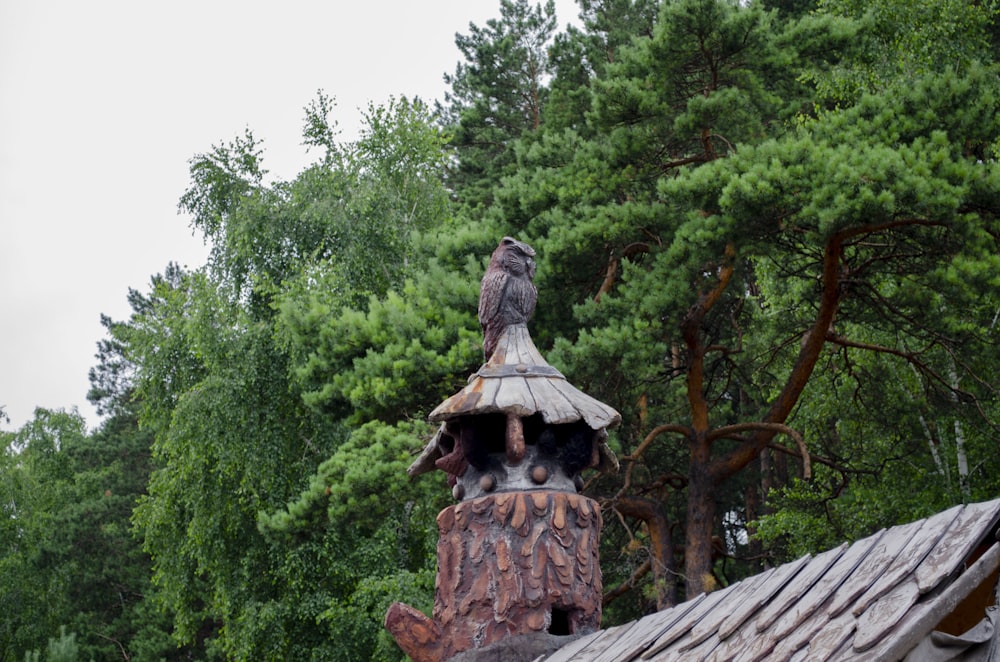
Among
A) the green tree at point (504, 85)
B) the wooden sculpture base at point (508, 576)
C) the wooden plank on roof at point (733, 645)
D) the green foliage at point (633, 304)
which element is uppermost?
the green tree at point (504, 85)

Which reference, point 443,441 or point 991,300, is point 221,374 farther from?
point 443,441

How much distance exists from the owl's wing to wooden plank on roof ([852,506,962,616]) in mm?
2934

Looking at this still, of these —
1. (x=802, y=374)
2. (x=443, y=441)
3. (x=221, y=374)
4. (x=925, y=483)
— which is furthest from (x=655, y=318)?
(x=221, y=374)

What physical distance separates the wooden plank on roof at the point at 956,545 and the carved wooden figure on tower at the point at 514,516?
2307 millimetres

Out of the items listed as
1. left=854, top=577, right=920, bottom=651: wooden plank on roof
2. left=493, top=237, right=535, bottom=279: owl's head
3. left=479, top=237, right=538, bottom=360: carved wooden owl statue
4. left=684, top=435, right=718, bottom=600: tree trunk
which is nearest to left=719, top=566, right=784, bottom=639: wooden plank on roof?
left=854, top=577, right=920, bottom=651: wooden plank on roof

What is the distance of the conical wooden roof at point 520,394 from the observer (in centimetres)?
536

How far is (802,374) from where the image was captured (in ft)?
45.2

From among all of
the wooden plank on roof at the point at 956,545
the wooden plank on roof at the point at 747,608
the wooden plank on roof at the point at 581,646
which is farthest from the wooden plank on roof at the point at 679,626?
the wooden plank on roof at the point at 956,545

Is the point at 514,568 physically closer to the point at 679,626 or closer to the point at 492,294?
the point at 679,626

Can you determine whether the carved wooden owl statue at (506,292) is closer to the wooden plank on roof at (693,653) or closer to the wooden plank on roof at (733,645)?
the wooden plank on roof at (693,653)

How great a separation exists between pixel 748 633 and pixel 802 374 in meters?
10.6

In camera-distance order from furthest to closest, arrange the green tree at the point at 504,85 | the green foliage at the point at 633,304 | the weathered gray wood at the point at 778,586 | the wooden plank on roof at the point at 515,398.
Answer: the green tree at the point at 504,85, the green foliage at the point at 633,304, the wooden plank on roof at the point at 515,398, the weathered gray wood at the point at 778,586

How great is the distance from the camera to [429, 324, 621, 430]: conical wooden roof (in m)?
5.36

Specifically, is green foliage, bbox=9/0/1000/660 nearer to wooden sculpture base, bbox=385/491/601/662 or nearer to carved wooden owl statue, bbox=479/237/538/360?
carved wooden owl statue, bbox=479/237/538/360
